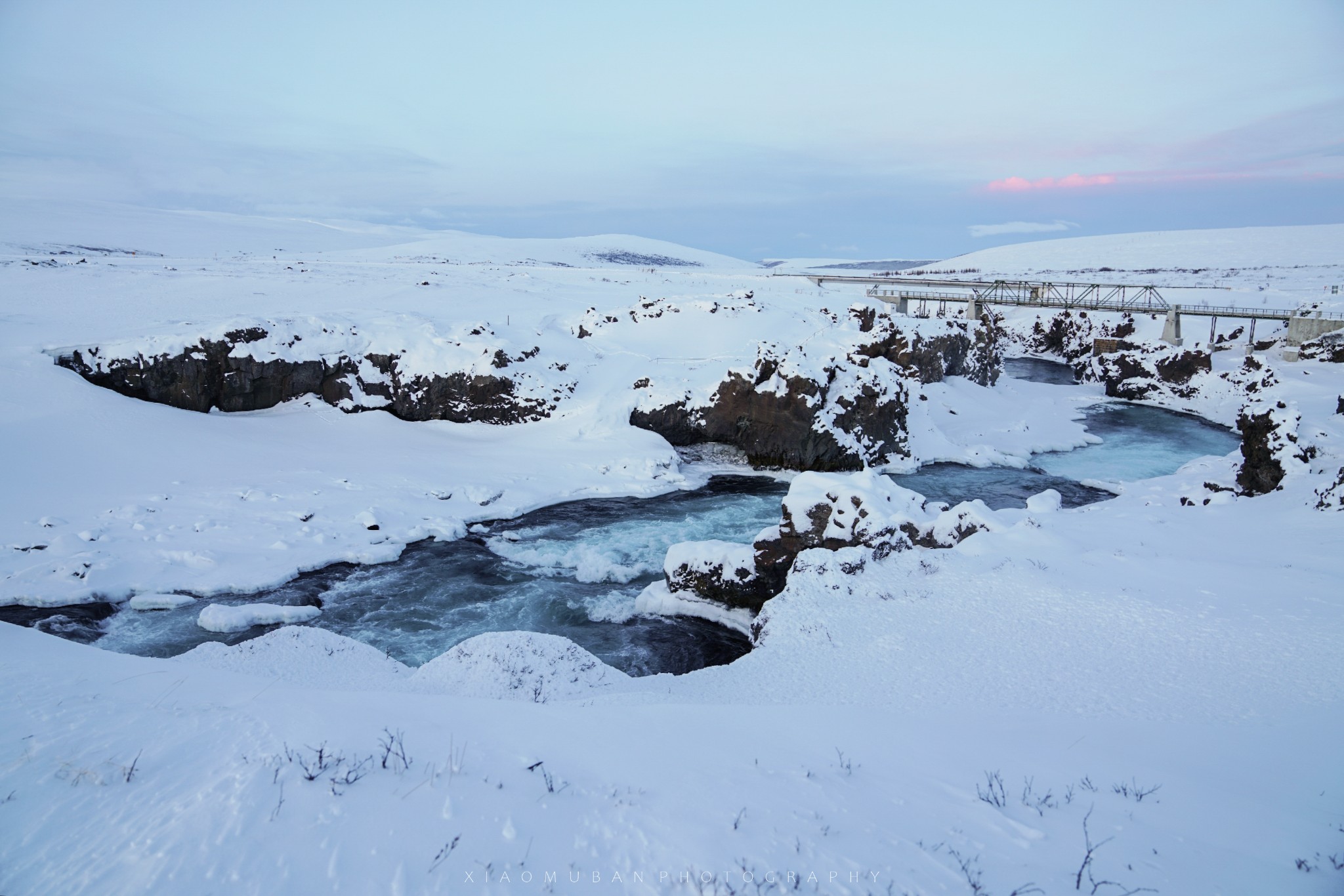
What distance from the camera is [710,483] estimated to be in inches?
958

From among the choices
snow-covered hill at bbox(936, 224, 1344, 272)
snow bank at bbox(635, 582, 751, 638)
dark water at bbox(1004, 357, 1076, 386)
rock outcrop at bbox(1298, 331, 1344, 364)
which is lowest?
snow bank at bbox(635, 582, 751, 638)

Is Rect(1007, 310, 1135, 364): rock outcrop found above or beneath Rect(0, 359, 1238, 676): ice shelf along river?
above

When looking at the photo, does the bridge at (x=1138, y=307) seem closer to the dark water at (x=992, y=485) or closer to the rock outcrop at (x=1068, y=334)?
the rock outcrop at (x=1068, y=334)

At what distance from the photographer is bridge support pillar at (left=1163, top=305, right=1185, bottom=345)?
46.6m

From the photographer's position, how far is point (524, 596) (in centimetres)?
1536

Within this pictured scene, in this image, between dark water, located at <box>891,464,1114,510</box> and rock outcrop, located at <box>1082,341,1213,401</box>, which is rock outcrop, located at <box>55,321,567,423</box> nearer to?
dark water, located at <box>891,464,1114,510</box>

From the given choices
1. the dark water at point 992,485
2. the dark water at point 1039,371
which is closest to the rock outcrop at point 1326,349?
the dark water at point 1039,371

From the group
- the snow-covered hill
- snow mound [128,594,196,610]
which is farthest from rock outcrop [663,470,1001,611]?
the snow-covered hill

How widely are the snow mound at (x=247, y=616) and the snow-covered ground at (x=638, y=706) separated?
0.09 metres

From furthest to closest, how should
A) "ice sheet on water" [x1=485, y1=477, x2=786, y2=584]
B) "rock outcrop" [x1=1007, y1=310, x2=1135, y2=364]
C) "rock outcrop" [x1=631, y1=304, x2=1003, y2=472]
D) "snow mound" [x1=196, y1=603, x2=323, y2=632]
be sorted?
"rock outcrop" [x1=1007, y1=310, x2=1135, y2=364] → "rock outcrop" [x1=631, y1=304, x2=1003, y2=472] → "ice sheet on water" [x1=485, y1=477, x2=786, y2=584] → "snow mound" [x1=196, y1=603, x2=323, y2=632]

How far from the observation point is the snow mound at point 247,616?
513 inches

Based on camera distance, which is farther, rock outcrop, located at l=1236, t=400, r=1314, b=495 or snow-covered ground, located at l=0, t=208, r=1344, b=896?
rock outcrop, located at l=1236, t=400, r=1314, b=495

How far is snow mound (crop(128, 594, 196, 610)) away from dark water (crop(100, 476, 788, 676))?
0.57 ft

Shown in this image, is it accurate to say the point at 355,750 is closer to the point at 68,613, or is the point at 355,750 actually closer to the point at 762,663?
the point at 762,663
